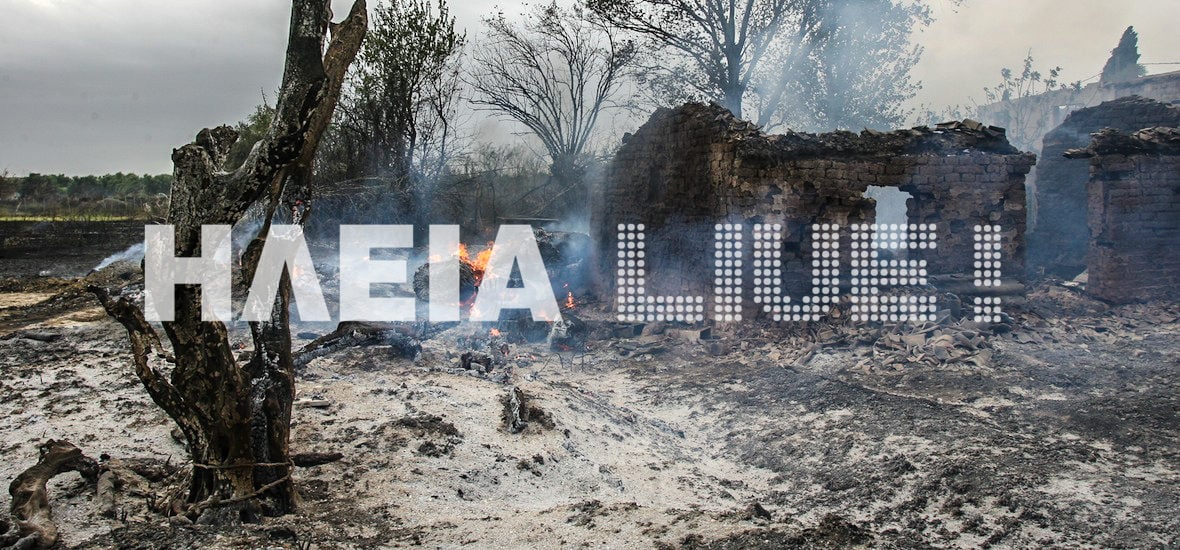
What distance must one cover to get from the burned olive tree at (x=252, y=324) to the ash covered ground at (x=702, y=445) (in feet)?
1.01

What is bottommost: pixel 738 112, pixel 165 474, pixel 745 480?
pixel 745 480

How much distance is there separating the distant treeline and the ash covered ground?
1957cm

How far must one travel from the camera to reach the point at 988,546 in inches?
163

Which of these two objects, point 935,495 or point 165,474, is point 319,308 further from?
point 935,495

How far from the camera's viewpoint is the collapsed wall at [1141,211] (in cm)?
1092

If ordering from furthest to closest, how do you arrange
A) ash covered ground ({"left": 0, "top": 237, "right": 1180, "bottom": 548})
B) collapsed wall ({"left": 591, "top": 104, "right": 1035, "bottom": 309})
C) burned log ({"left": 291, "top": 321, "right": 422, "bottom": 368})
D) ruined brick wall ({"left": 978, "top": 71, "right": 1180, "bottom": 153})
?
ruined brick wall ({"left": 978, "top": 71, "right": 1180, "bottom": 153}) < collapsed wall ({"left": 591, "top": 104, "right": 1035, "bottom": 309}) < burned log ({"left": 291, "top": 321, "right": 422, "bottom": 368}) < ash covered ground ({"left": 0, "top": 237, "right": 1180, "bottom": 548})

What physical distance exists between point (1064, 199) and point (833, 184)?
9190mm

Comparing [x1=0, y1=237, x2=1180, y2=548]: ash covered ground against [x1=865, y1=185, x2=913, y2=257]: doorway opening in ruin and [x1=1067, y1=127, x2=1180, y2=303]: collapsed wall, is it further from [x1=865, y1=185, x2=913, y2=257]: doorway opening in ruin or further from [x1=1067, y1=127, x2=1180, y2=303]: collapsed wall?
[x1=865, y1=185, x2=913, y2=257]: doorway opening in ruin

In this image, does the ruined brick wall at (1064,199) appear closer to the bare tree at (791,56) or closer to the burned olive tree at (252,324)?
the bare tree at (791,56)

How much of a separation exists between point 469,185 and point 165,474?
1802cm

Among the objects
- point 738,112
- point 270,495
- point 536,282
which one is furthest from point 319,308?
point 738,112

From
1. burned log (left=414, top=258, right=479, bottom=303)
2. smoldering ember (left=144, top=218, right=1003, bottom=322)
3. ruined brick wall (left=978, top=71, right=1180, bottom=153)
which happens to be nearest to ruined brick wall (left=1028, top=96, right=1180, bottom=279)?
smoldering ember (left=144, top=218, right=1003, bottom=322)

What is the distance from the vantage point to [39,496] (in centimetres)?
375

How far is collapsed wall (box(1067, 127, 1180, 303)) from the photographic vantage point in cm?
1092
